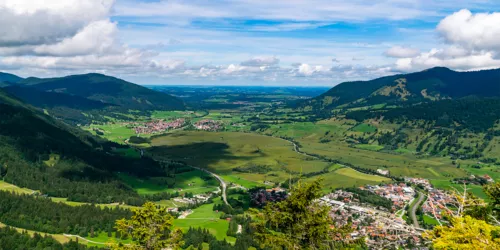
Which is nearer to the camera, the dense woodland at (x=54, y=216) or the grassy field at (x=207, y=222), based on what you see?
the dense woodland at (x=54, y=216)

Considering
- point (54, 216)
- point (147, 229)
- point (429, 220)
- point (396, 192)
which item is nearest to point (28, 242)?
point (54, 216)

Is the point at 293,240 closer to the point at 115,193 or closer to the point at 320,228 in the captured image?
the point at 320,228

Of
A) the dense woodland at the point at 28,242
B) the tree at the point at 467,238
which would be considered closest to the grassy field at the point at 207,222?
the dense woodland at the point at 28,242

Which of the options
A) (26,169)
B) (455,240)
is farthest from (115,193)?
(455,240)

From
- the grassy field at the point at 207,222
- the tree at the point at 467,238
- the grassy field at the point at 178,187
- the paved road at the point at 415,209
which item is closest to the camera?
the tree at the point at 467,238

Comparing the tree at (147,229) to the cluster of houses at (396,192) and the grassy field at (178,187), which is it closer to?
the cluster of houses at (396,192)

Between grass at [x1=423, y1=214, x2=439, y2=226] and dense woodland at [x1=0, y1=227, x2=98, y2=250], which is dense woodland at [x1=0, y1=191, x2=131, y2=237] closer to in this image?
dense woodland at [x1=0, y1=227, x2=98, y2=250]
